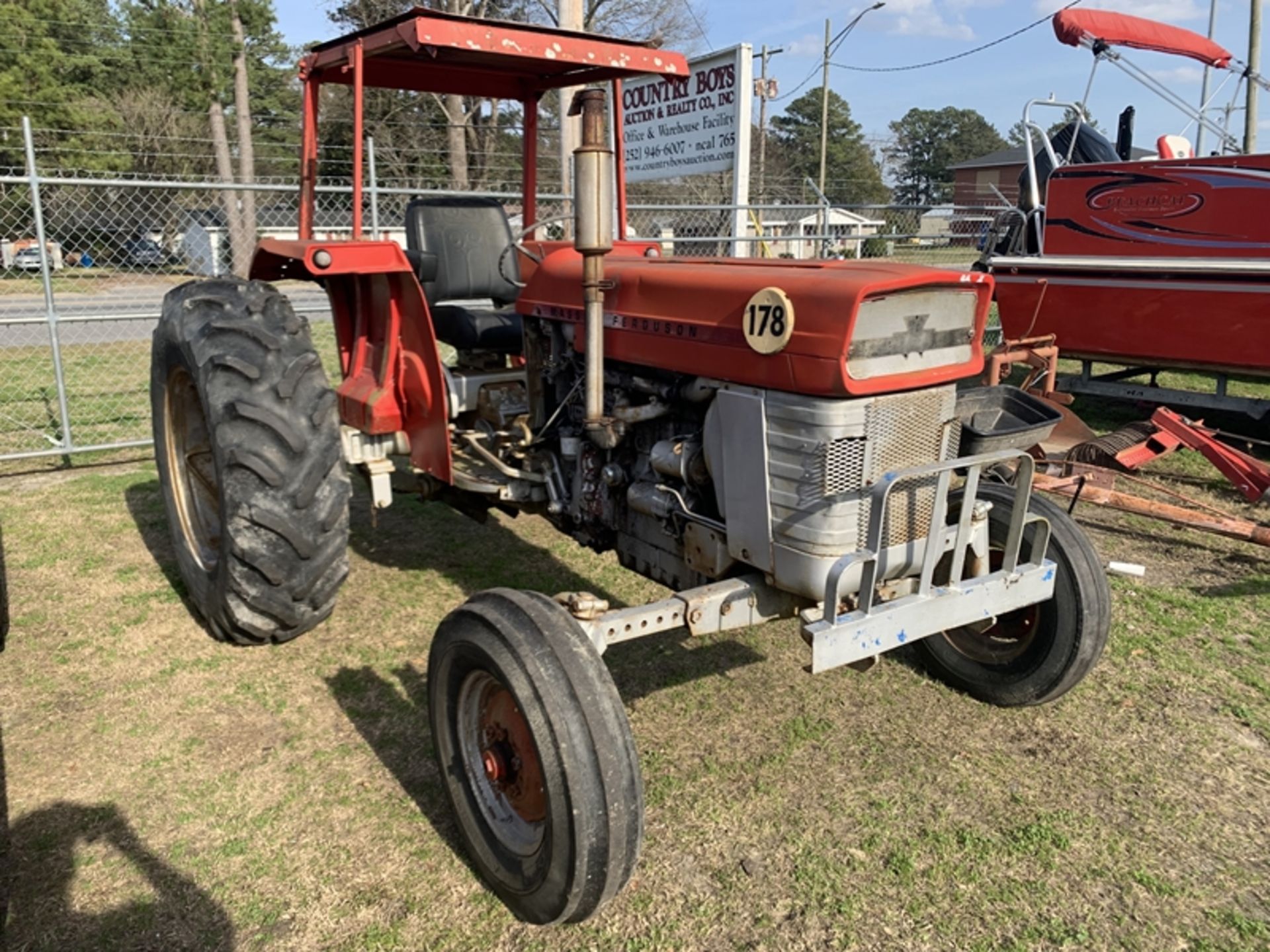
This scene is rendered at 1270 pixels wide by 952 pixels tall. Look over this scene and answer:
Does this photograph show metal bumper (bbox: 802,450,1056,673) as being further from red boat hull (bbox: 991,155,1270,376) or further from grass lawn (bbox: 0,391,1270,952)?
red boat hull (bbox: 991,155,1270,376)

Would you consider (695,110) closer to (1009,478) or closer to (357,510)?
(357,510)

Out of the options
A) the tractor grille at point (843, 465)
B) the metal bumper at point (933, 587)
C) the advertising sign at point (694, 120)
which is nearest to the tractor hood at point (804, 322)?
the tractor grille at point (843, 465)

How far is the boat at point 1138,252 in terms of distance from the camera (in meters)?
6.36

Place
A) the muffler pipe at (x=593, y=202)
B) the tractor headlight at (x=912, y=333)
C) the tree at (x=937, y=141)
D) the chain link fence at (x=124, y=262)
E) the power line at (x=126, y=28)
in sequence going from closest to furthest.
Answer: the tractor headlight at (x=912, y=333) < the muffler pipe at (x=593, y=202) < the chain link fence at (x=124, y=262) < the power line at (x=126, y=28) < the tree at (x=937, y=141)

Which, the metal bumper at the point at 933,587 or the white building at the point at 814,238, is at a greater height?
the white building at the point at 814,238

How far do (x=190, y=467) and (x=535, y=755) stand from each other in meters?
2.55

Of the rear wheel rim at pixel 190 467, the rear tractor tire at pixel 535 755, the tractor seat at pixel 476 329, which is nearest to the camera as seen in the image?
the rear tractor tire at pixel 535 755

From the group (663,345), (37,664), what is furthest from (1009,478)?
(37,664)

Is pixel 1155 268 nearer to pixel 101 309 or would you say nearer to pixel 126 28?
pixel 101 309

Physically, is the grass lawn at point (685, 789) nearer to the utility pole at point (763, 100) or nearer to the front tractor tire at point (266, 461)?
the front tractor tire at point (266, 461)

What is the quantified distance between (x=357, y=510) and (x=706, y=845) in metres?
3.42

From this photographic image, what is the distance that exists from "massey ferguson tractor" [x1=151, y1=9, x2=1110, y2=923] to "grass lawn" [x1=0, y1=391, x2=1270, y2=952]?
23 cm

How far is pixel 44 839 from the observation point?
257 cm

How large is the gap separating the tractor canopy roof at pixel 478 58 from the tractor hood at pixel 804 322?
2.97 feet
